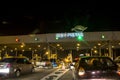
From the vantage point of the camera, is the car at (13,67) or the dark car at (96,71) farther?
the car at (13,67)

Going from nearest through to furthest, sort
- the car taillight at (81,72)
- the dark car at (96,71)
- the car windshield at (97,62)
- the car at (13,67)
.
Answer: the dark car at (96,71), the car taillight at (81,72), the car windshield at (97,62), the car at (13,67)

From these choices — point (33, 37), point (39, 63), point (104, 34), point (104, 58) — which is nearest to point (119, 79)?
point (104, 58)

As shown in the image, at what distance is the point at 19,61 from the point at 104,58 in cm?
987

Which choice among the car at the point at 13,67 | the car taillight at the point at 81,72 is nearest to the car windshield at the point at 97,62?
the car taillight at the point at 81,72

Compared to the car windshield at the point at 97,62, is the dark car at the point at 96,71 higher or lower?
lower

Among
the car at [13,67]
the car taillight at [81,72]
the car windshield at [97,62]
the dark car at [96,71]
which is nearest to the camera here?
the dark car at [96,71]

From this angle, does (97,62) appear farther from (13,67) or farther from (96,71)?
(13,67)

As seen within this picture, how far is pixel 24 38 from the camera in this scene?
48719 mm

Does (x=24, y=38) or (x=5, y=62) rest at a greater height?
(x=24, y=38)

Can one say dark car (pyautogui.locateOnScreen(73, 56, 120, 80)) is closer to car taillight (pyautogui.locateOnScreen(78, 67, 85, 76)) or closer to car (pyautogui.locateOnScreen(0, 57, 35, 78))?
car taillight (pyautogui.locateOnScreen(78, 67, 85, 76))

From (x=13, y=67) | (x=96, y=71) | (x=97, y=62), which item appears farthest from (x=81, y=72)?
(x=13, y=67)

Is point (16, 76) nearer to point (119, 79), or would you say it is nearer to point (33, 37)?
point (119, 79)

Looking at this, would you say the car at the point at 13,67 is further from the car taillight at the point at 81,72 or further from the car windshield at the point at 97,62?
the car taillight at the point at 81,72

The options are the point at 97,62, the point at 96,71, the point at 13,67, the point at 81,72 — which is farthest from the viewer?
the point at 13,67
